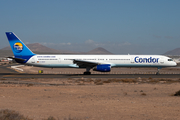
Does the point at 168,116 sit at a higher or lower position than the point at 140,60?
lower

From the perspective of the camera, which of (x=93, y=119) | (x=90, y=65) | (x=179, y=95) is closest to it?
(x=93, y=119)

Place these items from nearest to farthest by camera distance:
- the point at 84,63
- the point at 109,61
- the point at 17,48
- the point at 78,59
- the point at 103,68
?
the point at 103,68 → the point at 84,63 → the point at 109,61 → the point at 78,59 → the point at 17,48

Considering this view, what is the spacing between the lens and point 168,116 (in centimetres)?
1154

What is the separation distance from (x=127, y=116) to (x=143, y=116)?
0.83m

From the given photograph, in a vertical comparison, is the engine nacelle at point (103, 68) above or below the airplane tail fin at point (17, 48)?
below

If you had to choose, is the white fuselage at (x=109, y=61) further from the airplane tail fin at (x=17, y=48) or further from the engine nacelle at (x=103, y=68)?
the engine nacelle at (x=103, y=68)

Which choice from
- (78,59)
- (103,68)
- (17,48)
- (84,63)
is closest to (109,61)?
(103,68)

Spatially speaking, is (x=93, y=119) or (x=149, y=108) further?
(x=149, y=108)

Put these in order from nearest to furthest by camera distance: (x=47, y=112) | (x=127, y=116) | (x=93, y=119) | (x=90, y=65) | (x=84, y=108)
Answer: (x=93, y=119), (x=127, y=116), (x=47, y=112), (x=84, y=108), (x=90, y=65)

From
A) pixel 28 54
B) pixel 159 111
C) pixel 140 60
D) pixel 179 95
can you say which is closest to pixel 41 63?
pixel 28 54

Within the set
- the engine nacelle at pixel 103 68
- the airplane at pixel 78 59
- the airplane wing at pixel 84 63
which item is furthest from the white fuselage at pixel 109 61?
the engine nacelle at pixel 103 68

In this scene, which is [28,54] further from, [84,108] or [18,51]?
[84,108]

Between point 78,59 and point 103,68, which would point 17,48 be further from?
point 103,68

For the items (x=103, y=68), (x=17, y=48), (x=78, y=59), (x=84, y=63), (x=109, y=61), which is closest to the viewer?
(x=103, y=68)
